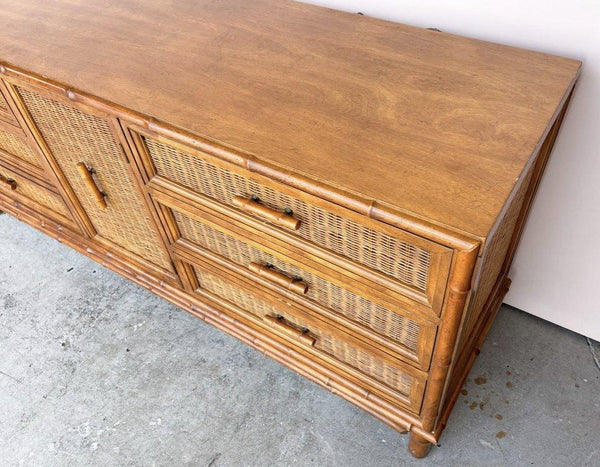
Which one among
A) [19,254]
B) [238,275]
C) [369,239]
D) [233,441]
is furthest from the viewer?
[19,254]

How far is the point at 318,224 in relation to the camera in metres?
0.77

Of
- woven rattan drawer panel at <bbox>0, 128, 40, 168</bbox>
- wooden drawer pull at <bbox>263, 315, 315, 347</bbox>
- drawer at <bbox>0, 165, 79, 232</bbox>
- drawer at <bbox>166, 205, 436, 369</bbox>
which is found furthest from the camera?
drawer at <bbox>0, 165, 79, 232</bbox>

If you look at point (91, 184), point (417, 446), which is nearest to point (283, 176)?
point (91, 184)

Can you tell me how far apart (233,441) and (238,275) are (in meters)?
0.41

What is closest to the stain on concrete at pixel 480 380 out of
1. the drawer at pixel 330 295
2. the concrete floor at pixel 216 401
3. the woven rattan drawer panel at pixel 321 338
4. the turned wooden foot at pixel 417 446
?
the concrete floor at pixel 216 401

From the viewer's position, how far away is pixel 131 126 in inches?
32.8

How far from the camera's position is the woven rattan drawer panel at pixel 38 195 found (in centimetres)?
131

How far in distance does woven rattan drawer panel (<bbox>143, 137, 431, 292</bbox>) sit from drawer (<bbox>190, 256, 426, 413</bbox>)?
22 cm

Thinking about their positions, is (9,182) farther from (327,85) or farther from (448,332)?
(448,332)

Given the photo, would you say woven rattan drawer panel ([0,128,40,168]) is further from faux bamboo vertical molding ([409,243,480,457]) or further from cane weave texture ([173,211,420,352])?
faux bamboo vertical molding ([409,243,480,457])

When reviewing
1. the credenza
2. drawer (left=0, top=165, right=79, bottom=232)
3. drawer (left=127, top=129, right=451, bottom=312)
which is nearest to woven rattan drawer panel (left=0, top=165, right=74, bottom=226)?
drawer (left=0, top=165, right=79, bottom=232)

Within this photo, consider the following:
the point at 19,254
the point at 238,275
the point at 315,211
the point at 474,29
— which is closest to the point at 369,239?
the point at 315,211

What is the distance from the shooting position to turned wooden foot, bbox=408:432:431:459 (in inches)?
41.0

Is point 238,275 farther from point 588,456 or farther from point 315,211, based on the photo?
point 588,456
